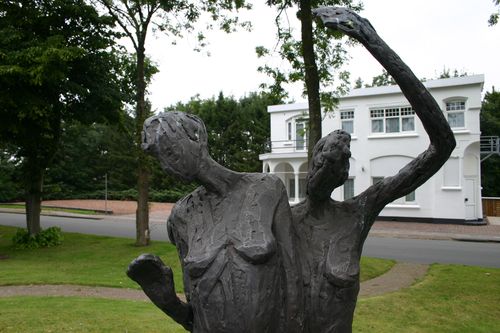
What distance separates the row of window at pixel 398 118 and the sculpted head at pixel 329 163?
79.3 ft

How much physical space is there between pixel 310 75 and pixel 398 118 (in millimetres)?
16685

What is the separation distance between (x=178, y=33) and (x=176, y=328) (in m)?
11.8

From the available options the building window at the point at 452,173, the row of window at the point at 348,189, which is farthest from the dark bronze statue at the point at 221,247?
the building window at the point at 452,173

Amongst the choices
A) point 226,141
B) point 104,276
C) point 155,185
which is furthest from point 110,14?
point 155,185

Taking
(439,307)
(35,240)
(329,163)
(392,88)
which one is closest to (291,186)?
(392,88)

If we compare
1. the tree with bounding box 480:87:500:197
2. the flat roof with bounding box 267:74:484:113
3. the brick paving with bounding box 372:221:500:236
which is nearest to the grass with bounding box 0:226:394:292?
the brick paving with bounding box 372:221:500:236

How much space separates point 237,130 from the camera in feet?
138

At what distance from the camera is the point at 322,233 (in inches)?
87.5

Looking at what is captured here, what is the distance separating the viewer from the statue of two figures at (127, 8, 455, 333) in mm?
1821

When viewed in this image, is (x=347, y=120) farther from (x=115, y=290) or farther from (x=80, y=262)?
(x=115, y=290)

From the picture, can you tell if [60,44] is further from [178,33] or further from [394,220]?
[394,220]

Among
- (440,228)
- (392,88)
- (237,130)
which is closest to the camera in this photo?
(440,228)

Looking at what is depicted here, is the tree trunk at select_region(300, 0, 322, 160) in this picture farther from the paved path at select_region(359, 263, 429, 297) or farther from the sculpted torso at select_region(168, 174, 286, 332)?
the sculpted torso at select_region(168, 174, 286, 332)

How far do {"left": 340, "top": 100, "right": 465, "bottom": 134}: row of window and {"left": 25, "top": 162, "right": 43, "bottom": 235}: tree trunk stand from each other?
56.3 feet
